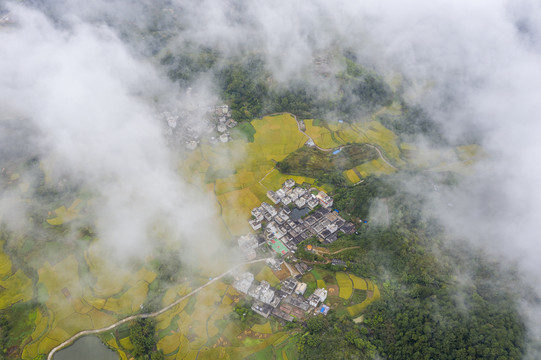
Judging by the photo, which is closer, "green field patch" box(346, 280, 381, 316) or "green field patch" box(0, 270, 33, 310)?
"green field patch" box(346, 280, 381, 316)

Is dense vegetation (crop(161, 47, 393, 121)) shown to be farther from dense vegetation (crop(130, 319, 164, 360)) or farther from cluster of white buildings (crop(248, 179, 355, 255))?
dense vegetation (crop(130, 319, 164, 360))

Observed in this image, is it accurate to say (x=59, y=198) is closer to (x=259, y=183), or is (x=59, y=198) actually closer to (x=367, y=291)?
(x=259, y=183)

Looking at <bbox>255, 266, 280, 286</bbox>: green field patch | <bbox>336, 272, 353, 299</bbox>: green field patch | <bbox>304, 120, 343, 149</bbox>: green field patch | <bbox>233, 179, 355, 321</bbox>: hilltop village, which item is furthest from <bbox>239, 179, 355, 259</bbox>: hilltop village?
<bbox>304, 120, 343, 149</bbox>: green field patch

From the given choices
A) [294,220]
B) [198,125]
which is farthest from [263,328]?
[198,125]

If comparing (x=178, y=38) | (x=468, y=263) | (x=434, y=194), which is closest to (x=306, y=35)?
(x=178, y=38)

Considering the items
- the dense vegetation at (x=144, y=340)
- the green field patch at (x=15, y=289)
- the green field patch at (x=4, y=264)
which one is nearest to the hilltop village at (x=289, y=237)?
the dense vegetation at (x=144, y=340)

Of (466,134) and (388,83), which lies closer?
(466,134)

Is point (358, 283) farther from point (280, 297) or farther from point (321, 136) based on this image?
point (321, 136)

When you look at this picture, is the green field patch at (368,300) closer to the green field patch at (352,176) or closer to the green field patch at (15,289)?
the green field patch at (352,176)
